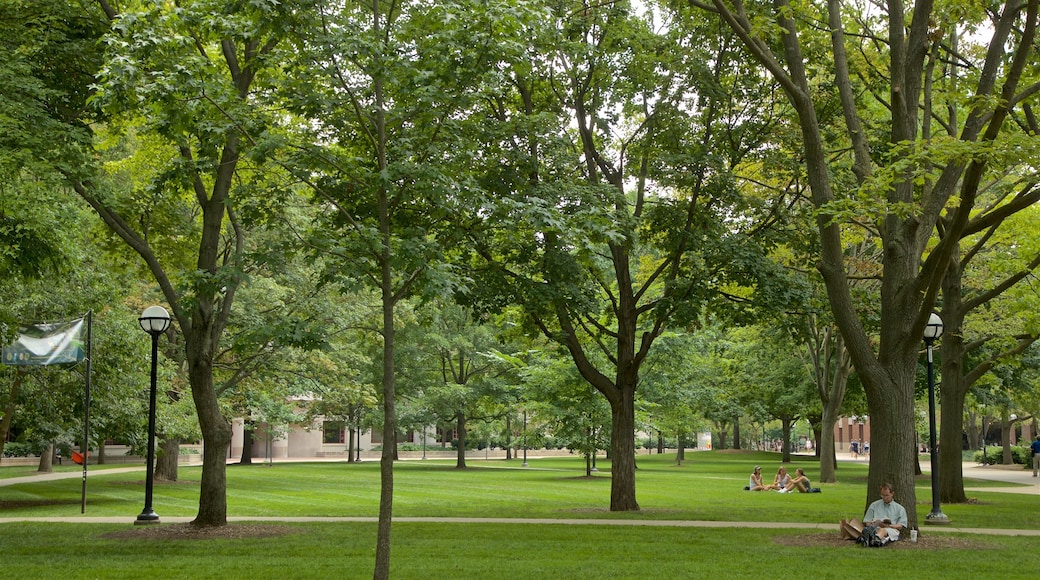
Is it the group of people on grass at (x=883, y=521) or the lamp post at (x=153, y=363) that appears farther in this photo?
the lamp post at (x=153, y=363)

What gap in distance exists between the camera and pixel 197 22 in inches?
384

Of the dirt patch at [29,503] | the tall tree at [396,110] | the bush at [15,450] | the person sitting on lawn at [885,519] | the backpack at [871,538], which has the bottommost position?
the bush at [15,450]

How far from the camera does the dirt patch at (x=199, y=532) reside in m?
15.0

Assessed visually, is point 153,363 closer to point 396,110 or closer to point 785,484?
point 396,110

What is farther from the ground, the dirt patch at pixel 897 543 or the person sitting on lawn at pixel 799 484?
the dirt patch at pixel 897 543

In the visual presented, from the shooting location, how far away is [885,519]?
1395 cm

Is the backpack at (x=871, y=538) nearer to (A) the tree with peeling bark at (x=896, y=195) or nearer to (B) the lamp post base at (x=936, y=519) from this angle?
(A) the tree with peeling bark at (x=896, y=195)

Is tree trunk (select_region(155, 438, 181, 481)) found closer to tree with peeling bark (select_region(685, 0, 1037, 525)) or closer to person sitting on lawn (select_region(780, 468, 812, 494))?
person sitting on lawn (select_region(780, 468, 812, 494))

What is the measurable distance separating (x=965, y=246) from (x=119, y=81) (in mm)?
23039

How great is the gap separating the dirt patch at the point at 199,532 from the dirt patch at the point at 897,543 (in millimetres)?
8025

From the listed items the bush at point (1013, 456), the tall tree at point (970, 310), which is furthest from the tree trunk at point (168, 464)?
the bush at point (1013, 456)

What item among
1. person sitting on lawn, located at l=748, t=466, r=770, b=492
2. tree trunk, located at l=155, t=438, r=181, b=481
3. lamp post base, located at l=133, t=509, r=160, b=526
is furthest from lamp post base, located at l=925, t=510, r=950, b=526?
tree trunk, located at l=155, t=438, r=181, b=481

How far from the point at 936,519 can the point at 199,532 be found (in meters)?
13.0

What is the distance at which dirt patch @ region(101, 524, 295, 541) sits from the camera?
49.3 ft
